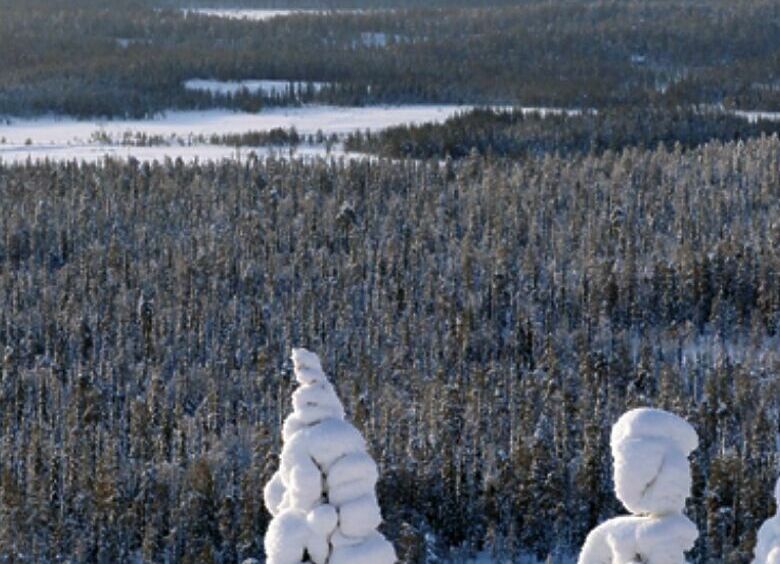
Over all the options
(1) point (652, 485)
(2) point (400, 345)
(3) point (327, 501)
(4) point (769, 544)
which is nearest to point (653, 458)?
(1) point (652, 485)

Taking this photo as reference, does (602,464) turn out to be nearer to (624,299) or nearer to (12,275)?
(624,299)

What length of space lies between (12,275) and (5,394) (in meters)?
35.6

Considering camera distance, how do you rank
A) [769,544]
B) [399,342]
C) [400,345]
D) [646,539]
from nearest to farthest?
[646,539], [769,544], [400,345], [399,342]

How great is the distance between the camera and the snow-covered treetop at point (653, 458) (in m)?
17.5

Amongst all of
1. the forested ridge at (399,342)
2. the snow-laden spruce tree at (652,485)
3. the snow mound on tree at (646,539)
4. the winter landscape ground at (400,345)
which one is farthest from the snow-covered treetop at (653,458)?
the forested ridge at (399,342)

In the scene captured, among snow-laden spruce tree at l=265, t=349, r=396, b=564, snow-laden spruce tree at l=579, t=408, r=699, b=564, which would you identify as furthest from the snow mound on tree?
snow-laden spruce tree at l=265, t=349, r=396, b=564

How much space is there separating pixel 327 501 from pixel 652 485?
3.46 meters

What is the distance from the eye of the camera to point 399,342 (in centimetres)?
13050

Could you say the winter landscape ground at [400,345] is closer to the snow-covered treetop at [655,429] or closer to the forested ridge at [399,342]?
the forested ridge at [399,342]

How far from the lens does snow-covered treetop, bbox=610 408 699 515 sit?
1755 cm

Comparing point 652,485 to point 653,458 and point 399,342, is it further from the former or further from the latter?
point 399,342

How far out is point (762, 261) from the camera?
489 ft

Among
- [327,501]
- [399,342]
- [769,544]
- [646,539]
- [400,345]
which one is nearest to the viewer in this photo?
[646,539]

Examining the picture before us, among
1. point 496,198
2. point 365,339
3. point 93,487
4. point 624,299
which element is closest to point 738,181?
point 496,198
